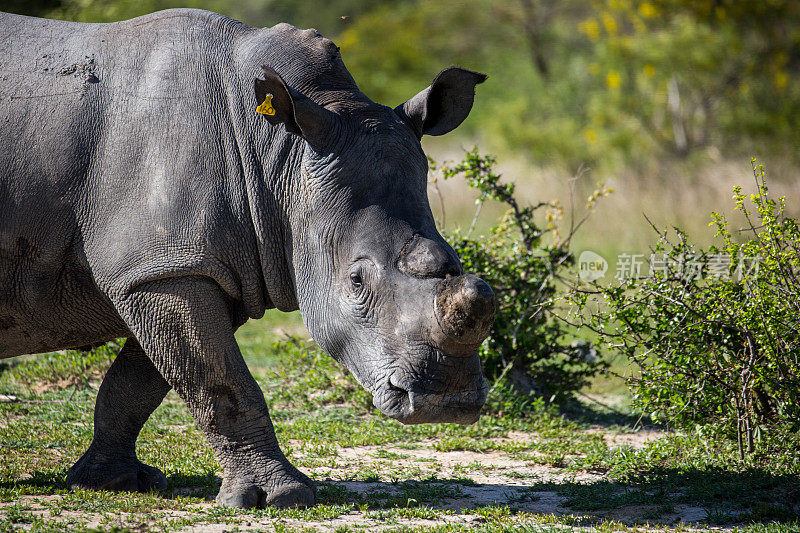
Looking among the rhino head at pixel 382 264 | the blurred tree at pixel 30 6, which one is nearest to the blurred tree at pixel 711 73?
the blurred tree at pixel 30 6

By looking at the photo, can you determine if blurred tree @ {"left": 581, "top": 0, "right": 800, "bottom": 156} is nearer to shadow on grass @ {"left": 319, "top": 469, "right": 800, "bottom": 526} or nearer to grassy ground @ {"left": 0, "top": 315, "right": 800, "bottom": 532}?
grassy ground @ {"left": 0, "top": 315, "right": 800, "bottom": 532}

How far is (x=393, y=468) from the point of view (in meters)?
5.52

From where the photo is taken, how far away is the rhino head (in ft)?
13.1

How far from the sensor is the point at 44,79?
14.5ft

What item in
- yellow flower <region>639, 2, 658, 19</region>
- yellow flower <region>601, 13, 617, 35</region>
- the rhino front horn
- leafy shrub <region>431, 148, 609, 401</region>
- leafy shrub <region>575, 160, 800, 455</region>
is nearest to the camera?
the rhino front horn

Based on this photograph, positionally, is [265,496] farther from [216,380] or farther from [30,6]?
[30,6]

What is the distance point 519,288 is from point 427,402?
11.0 feet

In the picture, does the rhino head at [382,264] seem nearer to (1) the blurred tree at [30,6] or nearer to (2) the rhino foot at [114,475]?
(2) the rhino foot at [114,475]

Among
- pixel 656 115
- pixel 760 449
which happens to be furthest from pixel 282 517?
pixel 656 115

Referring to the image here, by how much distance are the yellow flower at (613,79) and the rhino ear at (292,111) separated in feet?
50.1

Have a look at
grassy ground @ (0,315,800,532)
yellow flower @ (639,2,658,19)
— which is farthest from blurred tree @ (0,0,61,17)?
yellow flower @ (639,2,658,19)

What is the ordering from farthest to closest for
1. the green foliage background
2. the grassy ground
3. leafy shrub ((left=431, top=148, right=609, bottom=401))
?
the green foliage background
leafy shrub ((left=431, top=148, right=609, bottom=401))
the grassy ground

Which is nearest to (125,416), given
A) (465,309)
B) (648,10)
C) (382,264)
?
(382,264)

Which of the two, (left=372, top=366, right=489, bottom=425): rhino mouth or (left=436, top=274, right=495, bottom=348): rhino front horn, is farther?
(left=372, top=366, right=489, bottom=425): rhino mouth
